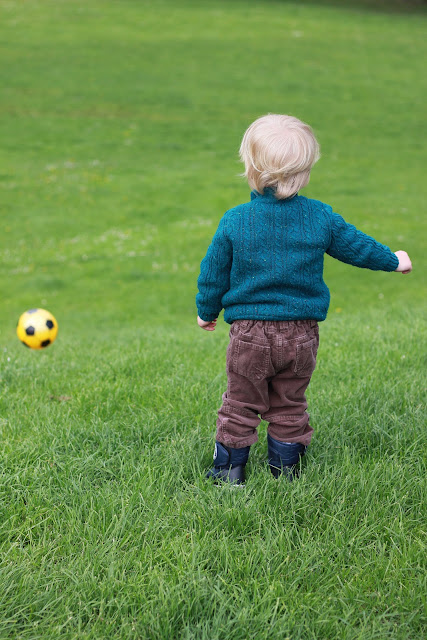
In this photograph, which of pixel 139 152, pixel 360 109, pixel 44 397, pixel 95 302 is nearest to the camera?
pixel 44 397

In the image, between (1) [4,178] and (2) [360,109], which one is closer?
(1) [4,178]

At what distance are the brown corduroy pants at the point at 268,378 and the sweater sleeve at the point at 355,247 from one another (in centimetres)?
37

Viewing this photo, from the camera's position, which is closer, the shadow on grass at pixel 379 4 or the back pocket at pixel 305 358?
the back pocket at pixel 305 358

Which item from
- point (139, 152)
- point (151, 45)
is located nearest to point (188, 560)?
point (139, 152)

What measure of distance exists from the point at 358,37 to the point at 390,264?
30.9 m

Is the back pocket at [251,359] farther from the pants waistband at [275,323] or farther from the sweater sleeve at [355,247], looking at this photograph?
the sweater sleeve at [355,247]

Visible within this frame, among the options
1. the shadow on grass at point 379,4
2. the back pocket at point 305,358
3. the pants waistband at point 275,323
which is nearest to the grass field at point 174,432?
the back pocket at point 305,358

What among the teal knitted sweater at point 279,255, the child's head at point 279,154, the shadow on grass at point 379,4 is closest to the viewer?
the child's head at point 279,154

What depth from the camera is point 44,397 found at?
416 cm

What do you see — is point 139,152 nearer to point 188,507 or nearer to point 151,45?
point 151,45

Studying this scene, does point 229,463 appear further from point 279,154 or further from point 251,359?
point 279,154

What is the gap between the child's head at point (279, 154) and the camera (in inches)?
107

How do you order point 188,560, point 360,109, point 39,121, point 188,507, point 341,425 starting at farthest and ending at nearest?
point 360,109 → point 39,121 → point 341,425 → point 188,507 → point 188,560

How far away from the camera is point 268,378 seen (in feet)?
9.89
